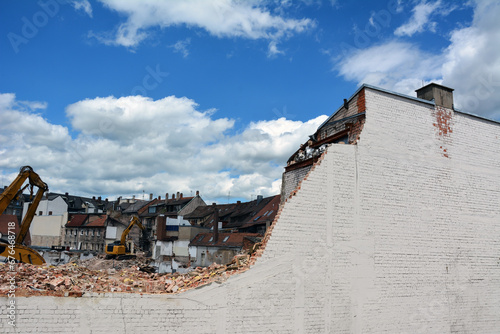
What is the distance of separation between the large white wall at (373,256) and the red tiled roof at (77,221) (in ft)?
189

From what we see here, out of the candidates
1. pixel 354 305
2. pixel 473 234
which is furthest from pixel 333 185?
pixel 473 234

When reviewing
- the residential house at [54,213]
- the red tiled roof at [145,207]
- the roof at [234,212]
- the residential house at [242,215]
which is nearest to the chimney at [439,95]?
the residential house at [242,215]

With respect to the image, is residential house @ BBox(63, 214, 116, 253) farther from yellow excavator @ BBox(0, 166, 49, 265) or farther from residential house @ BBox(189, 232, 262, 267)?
yellow excavator @ BBox(0, 166, 49, 265)

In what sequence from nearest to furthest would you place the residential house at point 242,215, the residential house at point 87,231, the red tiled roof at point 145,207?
the residential house at point 242,215, the residential house at point 87,231, the red tiled roof at point 145,207

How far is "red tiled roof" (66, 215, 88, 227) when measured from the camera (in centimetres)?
6106

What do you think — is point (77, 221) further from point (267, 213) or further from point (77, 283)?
point (77, 283)

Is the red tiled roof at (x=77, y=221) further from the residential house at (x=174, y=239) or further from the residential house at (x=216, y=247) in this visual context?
the residential house at (x=216, y=247)

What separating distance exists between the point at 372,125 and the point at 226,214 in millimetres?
45173

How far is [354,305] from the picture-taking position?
11086 millimetres

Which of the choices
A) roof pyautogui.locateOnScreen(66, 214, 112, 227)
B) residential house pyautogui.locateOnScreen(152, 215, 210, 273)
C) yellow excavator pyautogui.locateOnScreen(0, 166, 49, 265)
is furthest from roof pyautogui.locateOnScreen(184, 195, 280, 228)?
yellow excavator pyautogui.locateOnScreen(0, 166, 49, 265)

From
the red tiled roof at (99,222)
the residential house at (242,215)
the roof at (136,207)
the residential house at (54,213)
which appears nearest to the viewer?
Answer: the residential house at (242,215)

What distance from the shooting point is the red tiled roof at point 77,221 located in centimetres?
6106

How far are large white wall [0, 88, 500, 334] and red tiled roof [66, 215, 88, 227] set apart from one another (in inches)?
2270

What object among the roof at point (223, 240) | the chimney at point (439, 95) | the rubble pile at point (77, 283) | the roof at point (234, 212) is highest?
the chimney at point (439, 95)
